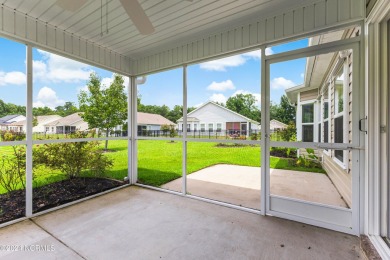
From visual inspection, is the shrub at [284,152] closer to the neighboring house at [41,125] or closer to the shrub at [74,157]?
the shrub at [74,157]

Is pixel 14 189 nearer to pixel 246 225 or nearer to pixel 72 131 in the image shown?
pixel 72 131

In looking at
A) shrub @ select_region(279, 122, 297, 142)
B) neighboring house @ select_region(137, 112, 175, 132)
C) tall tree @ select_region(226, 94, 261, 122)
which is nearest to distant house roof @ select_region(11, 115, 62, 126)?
neighboring house @ select_region(137, 112, 175, 132)

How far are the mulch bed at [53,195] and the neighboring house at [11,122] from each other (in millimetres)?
951

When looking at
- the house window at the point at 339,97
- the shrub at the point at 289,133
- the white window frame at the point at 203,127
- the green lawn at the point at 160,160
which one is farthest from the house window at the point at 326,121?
the white window frame at the point at 203,127

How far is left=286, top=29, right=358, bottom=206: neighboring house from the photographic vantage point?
2.36 metres

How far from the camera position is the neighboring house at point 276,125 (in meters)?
2.69

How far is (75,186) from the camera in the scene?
3531 millimetres

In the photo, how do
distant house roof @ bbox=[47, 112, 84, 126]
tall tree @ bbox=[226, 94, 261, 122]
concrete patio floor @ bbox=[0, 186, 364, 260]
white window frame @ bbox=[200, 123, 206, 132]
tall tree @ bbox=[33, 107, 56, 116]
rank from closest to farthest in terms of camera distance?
concrete patio floor @ bbox=[0, 186, 364, 260]
tall tree @ bbox=[33, 107, 56, 116]
tall tree @ bbox=[226, 94, 261, 122]
distant house roof @ bbox=[47, 112, 84, 126]
white window frame @ bbox=[200, 123, 206, 132]

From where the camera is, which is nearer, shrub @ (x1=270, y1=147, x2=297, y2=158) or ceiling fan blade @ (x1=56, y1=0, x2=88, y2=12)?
ceiling fan blade @ (x1=56, y1=0, x2=88, y2=12)

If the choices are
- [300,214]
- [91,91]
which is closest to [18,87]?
[91,91]

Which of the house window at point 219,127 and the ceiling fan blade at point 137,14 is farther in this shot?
the house window at point 219,127

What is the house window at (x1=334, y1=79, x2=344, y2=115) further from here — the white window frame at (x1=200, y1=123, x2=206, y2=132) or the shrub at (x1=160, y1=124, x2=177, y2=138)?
the shrub at (x1=160, y1=124, x2=177, y2=138)

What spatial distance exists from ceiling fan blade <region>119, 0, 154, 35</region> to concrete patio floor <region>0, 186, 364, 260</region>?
214cm

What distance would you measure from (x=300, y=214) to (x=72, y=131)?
376cm
